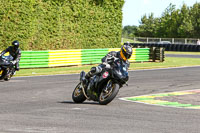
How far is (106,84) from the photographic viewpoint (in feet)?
35.7

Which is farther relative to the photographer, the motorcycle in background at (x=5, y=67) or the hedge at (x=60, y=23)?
the hedge at (x=60, y=23)

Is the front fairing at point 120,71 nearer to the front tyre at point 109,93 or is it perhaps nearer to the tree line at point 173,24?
the front tyre at point 109,93

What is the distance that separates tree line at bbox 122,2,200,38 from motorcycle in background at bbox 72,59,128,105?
2998 inches

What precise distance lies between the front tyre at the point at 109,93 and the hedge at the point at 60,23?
1602 cm

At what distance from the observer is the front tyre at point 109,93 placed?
34.4ft

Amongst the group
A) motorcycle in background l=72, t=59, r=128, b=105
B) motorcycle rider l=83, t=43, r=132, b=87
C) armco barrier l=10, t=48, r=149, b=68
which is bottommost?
armco barrier l=10, t=48, r=149, b=68

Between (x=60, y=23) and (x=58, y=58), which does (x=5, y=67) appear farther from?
(x=60, y=23)

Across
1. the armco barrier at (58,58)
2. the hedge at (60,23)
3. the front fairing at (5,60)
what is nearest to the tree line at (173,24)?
the hedge at (60,23)

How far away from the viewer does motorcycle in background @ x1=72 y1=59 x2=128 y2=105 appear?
10586 mm

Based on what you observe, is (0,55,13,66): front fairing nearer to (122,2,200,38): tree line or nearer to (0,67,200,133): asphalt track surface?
(0,67,200,133): asphalt track surface

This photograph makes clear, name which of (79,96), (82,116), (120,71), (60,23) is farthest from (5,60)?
(60,23)

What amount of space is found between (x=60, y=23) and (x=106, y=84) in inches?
809

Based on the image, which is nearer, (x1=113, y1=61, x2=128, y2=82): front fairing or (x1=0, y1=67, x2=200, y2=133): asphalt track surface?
(x1=0, y1=67, x2=200, y2=133): asphalt track surface

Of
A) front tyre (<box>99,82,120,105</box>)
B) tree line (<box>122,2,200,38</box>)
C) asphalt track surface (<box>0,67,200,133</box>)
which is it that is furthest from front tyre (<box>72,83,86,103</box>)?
tree line (<box>122,2,200,38</box>)
